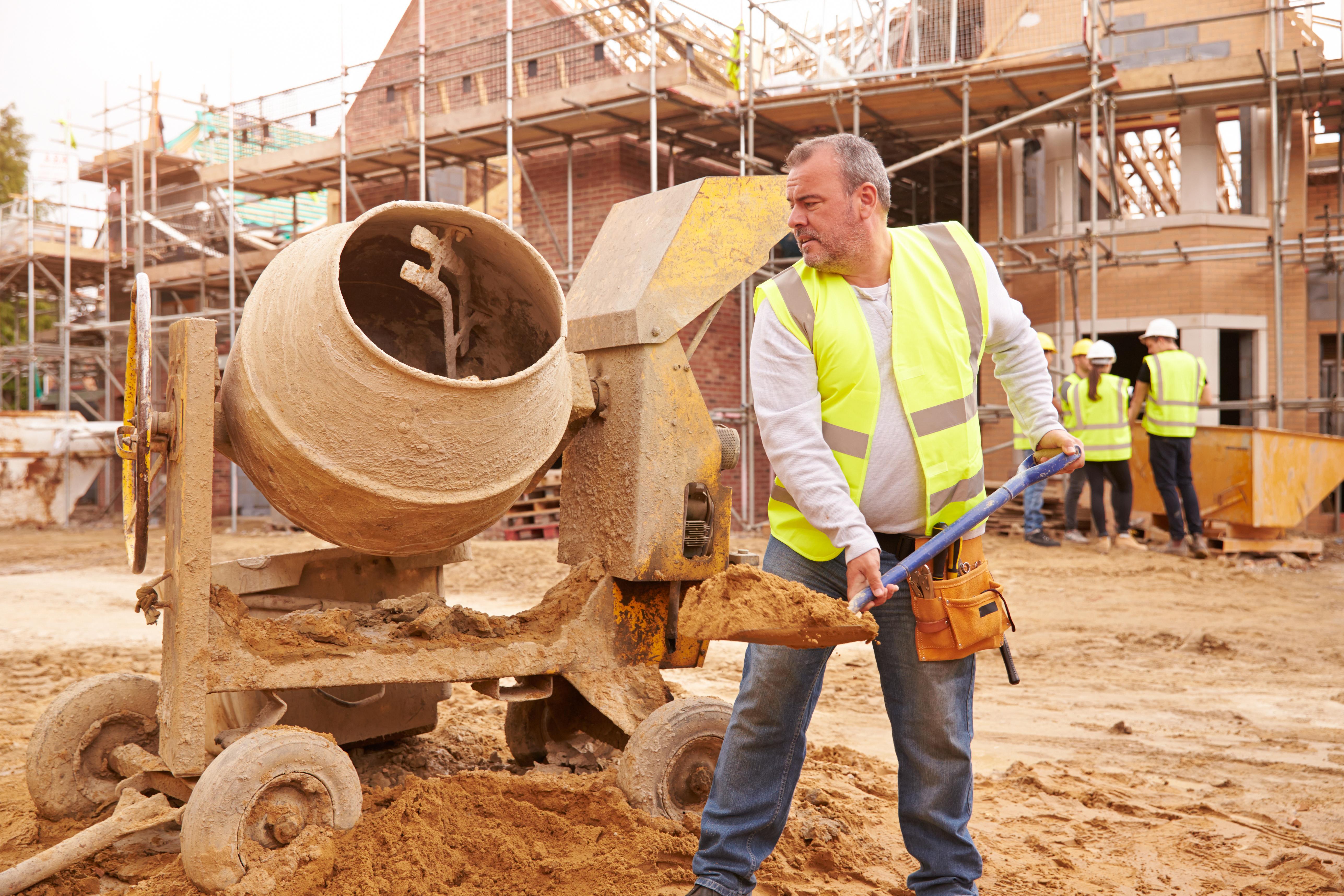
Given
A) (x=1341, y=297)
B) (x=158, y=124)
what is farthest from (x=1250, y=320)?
(x=158, y=124)

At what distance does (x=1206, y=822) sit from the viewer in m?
3.58

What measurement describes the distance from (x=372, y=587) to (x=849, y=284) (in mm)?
2003

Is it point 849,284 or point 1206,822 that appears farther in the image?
point 1206,822

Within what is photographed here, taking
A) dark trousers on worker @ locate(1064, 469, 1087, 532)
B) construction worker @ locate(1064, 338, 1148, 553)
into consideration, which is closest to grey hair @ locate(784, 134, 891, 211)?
construction worker @ locate(1064, 338, 1148, 553)

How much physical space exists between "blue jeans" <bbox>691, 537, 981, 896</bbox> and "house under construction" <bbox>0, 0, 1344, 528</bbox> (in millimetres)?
8965

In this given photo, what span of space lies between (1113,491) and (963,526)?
9116 millimetres

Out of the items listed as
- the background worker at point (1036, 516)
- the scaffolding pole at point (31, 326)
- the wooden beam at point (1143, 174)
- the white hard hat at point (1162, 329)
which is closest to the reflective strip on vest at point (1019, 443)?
the background worker at point (1036, 516)

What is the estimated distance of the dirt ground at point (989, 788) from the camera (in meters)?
2.87

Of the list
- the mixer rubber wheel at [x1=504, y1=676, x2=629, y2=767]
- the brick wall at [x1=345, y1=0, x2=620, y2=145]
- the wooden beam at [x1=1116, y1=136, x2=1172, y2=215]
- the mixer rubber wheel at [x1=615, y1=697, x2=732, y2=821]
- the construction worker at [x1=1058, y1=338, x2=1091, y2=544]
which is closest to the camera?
the mixer rubber wheel at [x1=615, y1=697, x2=732, y2=821]

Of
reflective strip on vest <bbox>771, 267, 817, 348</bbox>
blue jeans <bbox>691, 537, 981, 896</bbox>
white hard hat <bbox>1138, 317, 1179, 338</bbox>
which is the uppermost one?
white hard hat <bbox>1138, 317, 1179, 338</bbox>

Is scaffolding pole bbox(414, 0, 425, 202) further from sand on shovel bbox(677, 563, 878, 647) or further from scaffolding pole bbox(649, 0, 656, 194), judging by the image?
sand on shovel bbox(677, 563, 878, 647)

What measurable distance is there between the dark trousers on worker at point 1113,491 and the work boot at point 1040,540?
47 centimetres

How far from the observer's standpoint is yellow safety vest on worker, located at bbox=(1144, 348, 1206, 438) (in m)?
10.1

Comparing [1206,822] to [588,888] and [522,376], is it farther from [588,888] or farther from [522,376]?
[522,376]
